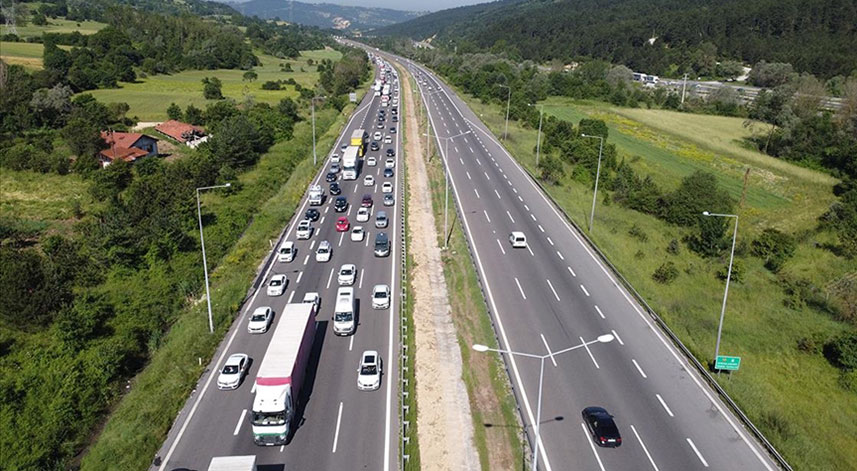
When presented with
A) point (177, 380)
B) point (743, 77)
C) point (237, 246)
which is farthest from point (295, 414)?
Result: point (743, 77)

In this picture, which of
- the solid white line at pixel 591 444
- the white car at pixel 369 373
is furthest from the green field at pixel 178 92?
the solid white line at pixel 591 444

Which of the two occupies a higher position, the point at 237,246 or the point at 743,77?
the point at 743,77

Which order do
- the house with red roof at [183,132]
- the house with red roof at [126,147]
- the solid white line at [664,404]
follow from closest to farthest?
the solid white line at [664,404] → the house with red roof at [126,147] → the house with red roof at [183,132]

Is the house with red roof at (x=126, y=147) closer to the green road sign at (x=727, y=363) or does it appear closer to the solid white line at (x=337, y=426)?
the solid white line at (x=337, y=426)

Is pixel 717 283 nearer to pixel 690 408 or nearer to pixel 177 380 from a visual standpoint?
pixel 690 408

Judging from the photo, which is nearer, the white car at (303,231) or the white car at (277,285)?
the white car at (277,285)

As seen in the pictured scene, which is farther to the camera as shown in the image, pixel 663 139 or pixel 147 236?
pixel 663 139

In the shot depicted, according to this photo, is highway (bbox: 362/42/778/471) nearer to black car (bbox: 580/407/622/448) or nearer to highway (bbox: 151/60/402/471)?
black car (bbox: 580/407/622/448)
